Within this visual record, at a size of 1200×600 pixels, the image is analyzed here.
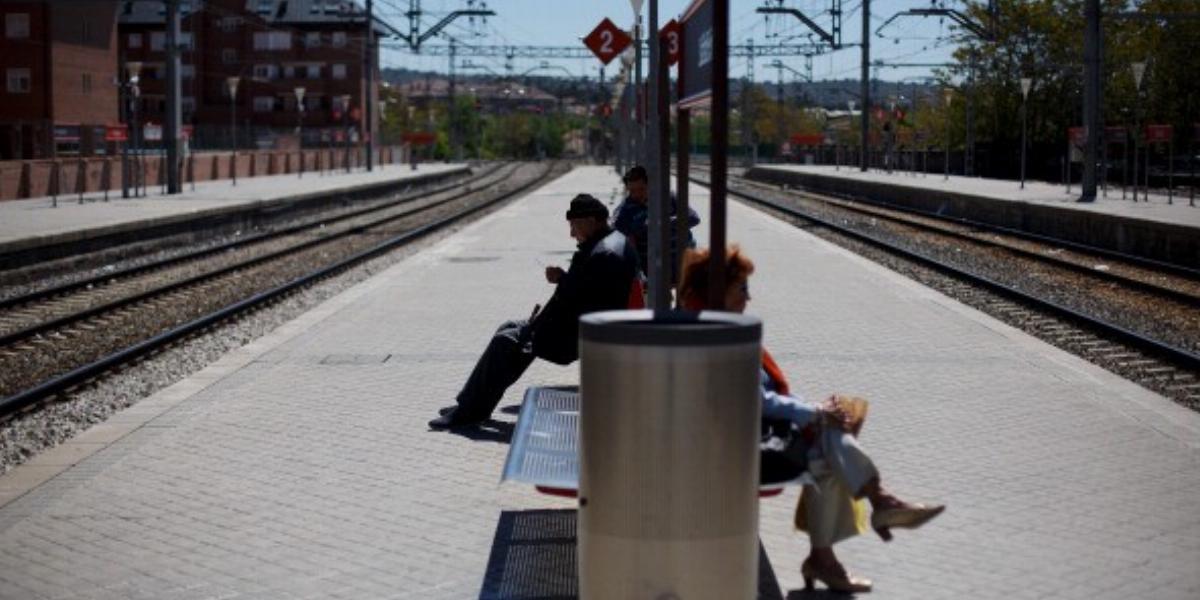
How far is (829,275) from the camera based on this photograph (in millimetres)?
20562

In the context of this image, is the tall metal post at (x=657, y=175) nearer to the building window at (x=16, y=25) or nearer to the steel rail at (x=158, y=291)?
the steel rail at (x=158, y=291)

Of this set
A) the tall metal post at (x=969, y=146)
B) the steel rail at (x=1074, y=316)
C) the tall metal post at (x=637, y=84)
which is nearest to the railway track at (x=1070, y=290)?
the steel rail at (x=1074, y=316)

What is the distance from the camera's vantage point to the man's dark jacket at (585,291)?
8.63 meters

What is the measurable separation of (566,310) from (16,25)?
63.7m

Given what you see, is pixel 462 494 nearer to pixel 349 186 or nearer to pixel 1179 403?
pixel 1179 403

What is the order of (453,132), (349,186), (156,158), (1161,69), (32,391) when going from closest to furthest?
(32,391)
(156,158)
(349,186)
(1161,69)
(453,132)

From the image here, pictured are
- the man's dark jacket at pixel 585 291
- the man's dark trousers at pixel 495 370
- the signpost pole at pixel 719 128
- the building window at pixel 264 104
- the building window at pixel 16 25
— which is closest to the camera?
the signpost pole at pixel 719 128

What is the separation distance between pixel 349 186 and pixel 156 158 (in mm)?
6209

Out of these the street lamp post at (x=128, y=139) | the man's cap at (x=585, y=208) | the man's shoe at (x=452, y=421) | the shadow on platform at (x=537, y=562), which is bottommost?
the shadow on platform at (x=537, y=562)

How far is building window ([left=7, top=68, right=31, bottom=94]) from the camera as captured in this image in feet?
220

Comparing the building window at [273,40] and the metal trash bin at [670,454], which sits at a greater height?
the building window at [273,40]

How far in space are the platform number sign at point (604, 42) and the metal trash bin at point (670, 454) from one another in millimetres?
12062

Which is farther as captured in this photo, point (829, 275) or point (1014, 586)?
point (829, 275)

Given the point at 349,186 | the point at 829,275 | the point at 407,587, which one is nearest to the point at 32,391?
the point at 407,587
